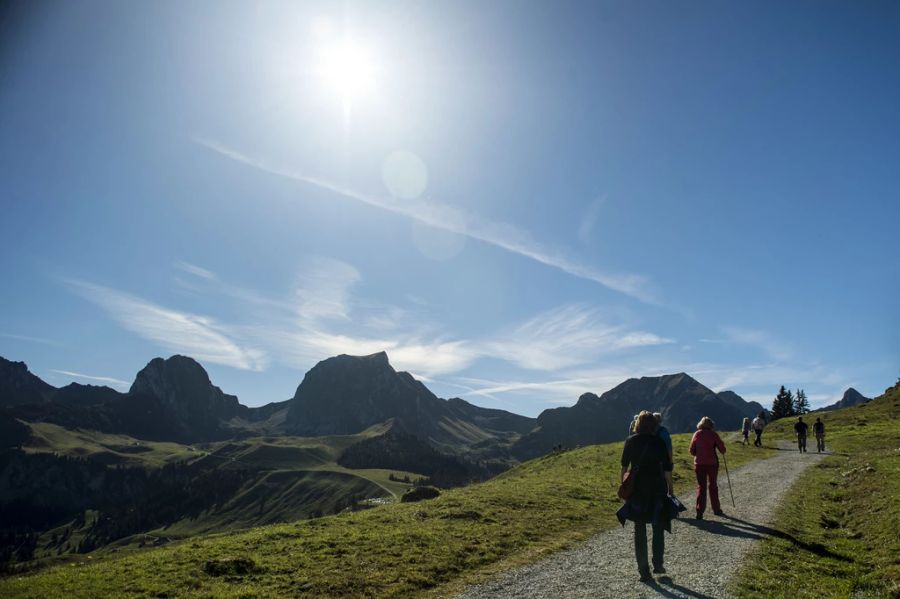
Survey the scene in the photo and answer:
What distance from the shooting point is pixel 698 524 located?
19984 millimetres

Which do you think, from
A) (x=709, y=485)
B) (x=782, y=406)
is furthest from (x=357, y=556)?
(x=782, y=406)

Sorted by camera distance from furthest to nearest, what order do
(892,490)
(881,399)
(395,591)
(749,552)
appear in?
(881,399) → (892,490) → (749,552) → (395,591)

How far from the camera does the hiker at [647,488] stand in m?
12.6

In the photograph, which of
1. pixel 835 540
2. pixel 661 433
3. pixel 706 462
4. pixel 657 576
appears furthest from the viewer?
pixel 706 462

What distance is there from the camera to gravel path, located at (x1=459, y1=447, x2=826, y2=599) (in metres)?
12.6

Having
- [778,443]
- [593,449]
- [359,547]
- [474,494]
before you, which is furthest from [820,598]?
[778,443]

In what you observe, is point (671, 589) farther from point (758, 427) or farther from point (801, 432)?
point (758, 427)

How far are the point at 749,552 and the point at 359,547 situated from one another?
42.8ft

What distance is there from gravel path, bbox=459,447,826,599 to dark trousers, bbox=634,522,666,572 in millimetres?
458

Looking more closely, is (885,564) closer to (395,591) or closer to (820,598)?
(820,598)

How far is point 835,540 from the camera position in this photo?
1753cm

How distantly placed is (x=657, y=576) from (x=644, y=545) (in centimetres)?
141

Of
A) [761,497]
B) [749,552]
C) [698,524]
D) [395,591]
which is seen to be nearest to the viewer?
[395,591]

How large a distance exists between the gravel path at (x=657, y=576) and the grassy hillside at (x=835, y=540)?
0.75 m
